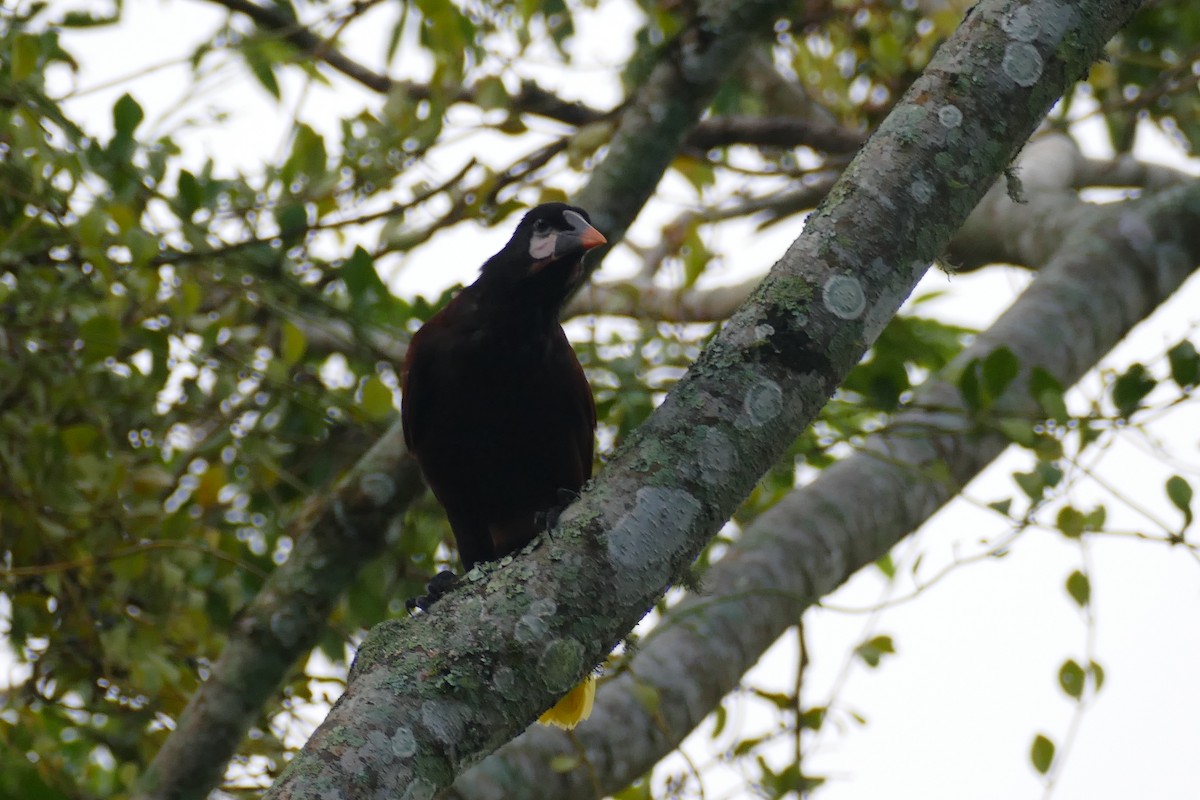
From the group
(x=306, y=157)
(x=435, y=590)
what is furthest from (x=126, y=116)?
(x=435, y=590)

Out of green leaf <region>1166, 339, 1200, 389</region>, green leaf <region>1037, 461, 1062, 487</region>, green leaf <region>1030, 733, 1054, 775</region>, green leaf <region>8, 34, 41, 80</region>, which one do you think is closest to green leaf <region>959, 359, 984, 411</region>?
green leaf <region>1037, 461, 1062, 487</region>

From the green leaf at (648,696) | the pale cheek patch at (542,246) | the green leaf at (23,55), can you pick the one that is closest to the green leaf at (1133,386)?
the green leaf at (648,696)

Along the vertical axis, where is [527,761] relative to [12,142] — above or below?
below

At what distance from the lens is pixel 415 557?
3291 millimetres

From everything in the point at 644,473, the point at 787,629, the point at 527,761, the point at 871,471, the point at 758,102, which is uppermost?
the point at 758,102

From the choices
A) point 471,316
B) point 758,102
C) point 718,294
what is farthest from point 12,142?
point 758,102

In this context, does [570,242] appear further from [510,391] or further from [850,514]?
[850,514]

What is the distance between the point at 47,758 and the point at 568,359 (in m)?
1.35

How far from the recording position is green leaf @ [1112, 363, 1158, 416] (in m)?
2.54

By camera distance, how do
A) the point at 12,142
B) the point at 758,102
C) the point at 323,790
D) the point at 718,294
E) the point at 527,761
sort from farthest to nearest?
1. the point at 758,102
2. the point at 718,294
3. the point at 527,761
4. the point at 12,142
5. the point at 323,790

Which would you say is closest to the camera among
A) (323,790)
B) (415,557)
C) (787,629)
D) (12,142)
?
(323,790)

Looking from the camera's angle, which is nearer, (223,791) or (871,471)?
(223,791)

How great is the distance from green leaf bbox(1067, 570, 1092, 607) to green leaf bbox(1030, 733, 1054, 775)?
0.95ft

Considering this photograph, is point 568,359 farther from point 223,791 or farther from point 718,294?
point 718,294
